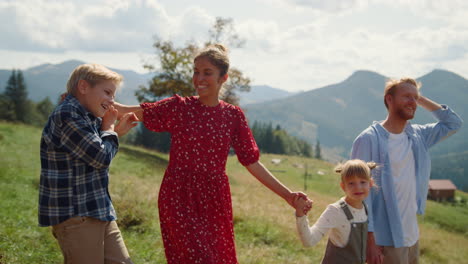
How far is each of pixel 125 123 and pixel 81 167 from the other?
703 millimetres

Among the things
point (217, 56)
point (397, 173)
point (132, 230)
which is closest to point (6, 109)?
point (132, 230)

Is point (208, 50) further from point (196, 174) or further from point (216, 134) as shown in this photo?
point (196, 174)

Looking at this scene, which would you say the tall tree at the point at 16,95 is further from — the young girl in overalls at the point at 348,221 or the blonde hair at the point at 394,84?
the young girl in overalls at the point at 348,221

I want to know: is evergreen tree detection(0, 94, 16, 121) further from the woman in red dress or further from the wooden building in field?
the woman in red dress

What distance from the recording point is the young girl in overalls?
374cm

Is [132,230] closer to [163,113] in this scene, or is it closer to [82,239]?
[163,113]

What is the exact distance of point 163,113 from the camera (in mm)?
3742

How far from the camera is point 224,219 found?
12.2ft

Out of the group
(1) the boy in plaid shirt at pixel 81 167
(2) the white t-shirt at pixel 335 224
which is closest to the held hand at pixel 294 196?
(2) the white t-shirt at pixel 335 224

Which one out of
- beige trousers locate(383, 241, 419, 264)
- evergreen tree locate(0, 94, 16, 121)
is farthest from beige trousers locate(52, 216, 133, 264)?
evergreen tree locate(0, 94, 16, 121)

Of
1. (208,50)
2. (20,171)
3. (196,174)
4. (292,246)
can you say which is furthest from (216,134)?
(20,171)

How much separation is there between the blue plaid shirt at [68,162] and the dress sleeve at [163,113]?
68 centimetres

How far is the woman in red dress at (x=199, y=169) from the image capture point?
11.5 ft

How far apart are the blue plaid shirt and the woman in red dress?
68 centimetres
